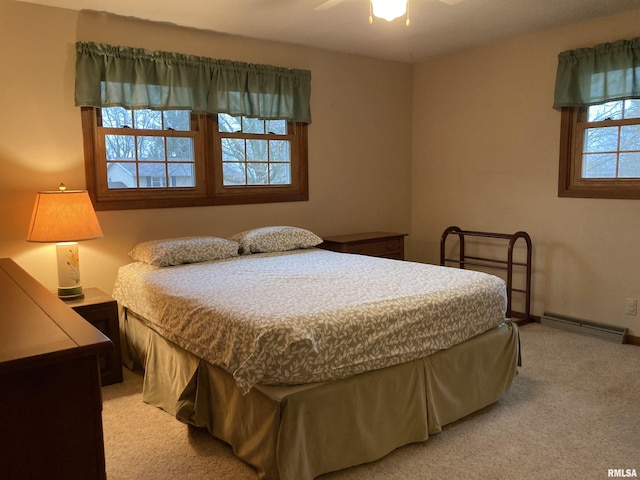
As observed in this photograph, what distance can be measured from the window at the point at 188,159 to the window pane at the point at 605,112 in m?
2.27

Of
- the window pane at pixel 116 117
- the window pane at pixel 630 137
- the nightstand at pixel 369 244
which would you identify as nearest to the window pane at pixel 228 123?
the window pane at pixel 116 117

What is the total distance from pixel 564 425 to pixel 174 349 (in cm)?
201

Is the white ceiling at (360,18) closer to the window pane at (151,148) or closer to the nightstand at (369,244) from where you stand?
the window pane at (151,148)

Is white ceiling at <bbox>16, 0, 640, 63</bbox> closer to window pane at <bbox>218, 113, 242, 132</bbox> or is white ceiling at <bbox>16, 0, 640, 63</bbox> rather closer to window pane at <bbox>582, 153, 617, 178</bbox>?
window pane at <bbox>218, 113, 242, 132</bbox>

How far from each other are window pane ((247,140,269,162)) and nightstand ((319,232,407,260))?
0.88 meters

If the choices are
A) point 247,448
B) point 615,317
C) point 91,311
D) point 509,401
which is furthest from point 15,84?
point 615,317

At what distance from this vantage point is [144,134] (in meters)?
3.66

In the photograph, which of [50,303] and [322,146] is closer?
[50,303]

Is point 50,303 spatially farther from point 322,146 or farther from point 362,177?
point 362,177

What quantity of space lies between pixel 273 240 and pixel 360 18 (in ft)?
5.62

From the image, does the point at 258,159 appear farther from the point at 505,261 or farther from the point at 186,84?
the point at 505,261

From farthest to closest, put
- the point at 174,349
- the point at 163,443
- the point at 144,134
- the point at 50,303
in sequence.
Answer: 1. the point at 144,134
2. the point at 174,349
3. the point at 163,443
4. the point at 50,303

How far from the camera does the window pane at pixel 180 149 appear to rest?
3.79 meters

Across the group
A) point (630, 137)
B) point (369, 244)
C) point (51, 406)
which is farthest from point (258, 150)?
point (51, 406)
